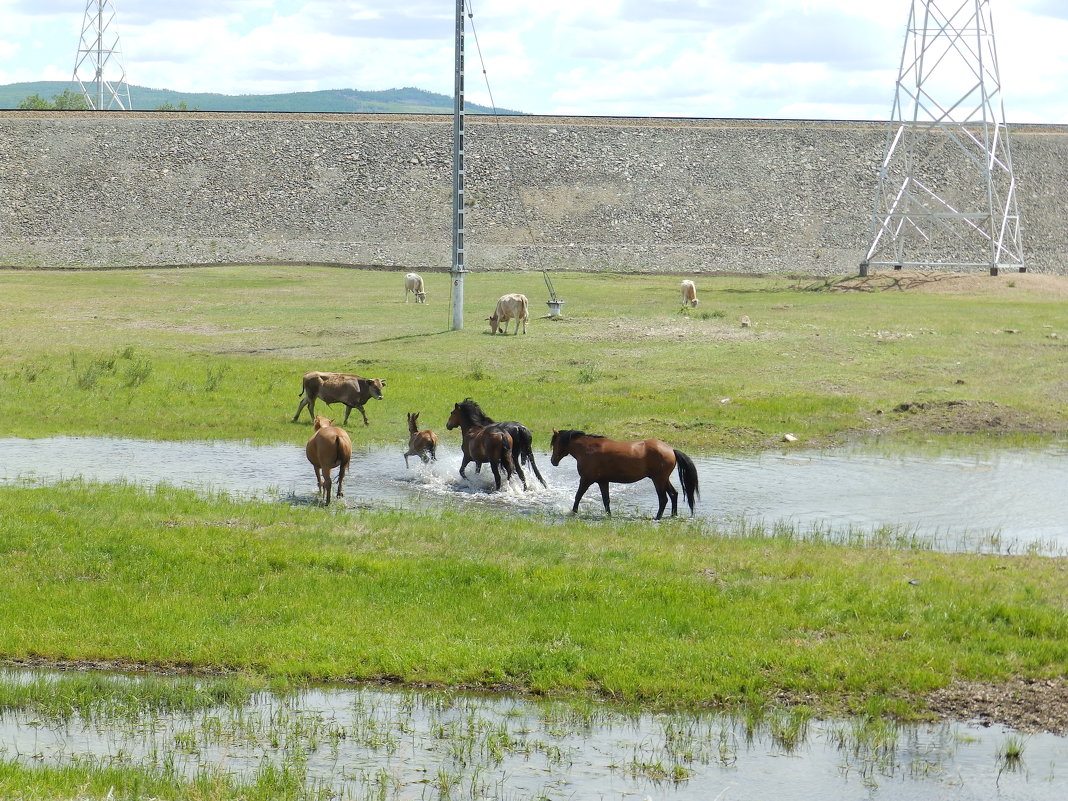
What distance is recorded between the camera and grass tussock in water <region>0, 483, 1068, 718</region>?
10.8 m

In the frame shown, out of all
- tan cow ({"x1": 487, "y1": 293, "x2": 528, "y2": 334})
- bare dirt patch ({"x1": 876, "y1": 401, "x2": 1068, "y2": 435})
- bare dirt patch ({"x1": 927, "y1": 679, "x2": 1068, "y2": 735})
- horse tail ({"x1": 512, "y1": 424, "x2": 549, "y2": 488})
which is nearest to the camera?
bare dirt patch ({"x1": 927, "y1": 679, "x2": 1068, "y2": 735})

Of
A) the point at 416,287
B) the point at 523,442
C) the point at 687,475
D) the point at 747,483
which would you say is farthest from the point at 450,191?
the point at 687,475

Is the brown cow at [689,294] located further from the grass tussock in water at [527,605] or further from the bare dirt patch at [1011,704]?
the bare dirt patch at [1011,704]

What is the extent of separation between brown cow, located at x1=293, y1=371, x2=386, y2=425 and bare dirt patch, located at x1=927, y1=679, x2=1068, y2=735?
1534 cm

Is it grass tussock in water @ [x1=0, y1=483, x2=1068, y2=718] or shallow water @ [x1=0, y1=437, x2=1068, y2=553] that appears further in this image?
shallow water @ [x1=0, y1=437, x2=1068, y2=553]

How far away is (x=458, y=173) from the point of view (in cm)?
4075

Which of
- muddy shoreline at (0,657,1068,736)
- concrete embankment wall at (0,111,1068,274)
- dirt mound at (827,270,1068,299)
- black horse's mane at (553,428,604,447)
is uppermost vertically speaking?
concrete embankment wall at (0,111,1068,274)

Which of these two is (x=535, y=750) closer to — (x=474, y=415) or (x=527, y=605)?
(x=527, y=605)

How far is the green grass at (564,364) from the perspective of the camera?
24766 mm

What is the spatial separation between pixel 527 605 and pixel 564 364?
2079 cm

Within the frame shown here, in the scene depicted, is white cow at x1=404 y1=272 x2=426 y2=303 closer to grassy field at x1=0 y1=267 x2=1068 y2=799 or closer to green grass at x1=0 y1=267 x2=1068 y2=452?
green grass at x1=0 y1=267 x2=1068 y2=452

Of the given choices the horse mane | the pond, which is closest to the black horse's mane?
the horse mane

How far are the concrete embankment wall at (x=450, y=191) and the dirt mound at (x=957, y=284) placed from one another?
16550 millimetres

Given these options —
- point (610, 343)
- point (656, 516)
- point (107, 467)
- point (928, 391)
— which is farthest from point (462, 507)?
point (610, 343)
